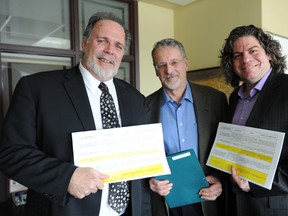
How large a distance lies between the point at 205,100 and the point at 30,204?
1.24 meters

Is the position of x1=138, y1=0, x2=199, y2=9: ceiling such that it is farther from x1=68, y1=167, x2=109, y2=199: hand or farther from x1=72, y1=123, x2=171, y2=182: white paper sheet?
x1=68, y1=167, x2=109, y2=199: hand

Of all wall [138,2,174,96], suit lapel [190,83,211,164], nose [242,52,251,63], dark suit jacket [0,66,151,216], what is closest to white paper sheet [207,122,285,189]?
suit lapel [190,83,211,164]

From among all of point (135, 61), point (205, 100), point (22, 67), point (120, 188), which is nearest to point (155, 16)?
point (135, 61)

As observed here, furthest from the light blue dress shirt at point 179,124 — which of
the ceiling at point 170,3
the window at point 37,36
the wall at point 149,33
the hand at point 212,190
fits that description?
the ceiling at point 170,3

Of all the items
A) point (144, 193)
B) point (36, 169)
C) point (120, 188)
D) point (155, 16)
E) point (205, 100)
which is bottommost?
point (144, 193)

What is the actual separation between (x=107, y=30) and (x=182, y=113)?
0.74 m

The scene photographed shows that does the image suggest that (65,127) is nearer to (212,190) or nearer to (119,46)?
(119,46)

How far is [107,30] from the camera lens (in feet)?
4.52

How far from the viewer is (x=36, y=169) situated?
104 centimetres

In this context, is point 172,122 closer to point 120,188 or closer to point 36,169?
point 120,188

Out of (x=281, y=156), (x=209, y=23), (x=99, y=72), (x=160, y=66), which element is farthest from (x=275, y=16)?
(x=99, y=72)

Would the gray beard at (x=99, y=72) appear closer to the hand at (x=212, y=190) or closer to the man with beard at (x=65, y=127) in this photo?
the man with beard at (x=65, y=127)

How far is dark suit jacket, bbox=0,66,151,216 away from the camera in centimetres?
104

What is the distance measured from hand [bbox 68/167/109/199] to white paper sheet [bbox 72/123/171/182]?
4 centimetres
